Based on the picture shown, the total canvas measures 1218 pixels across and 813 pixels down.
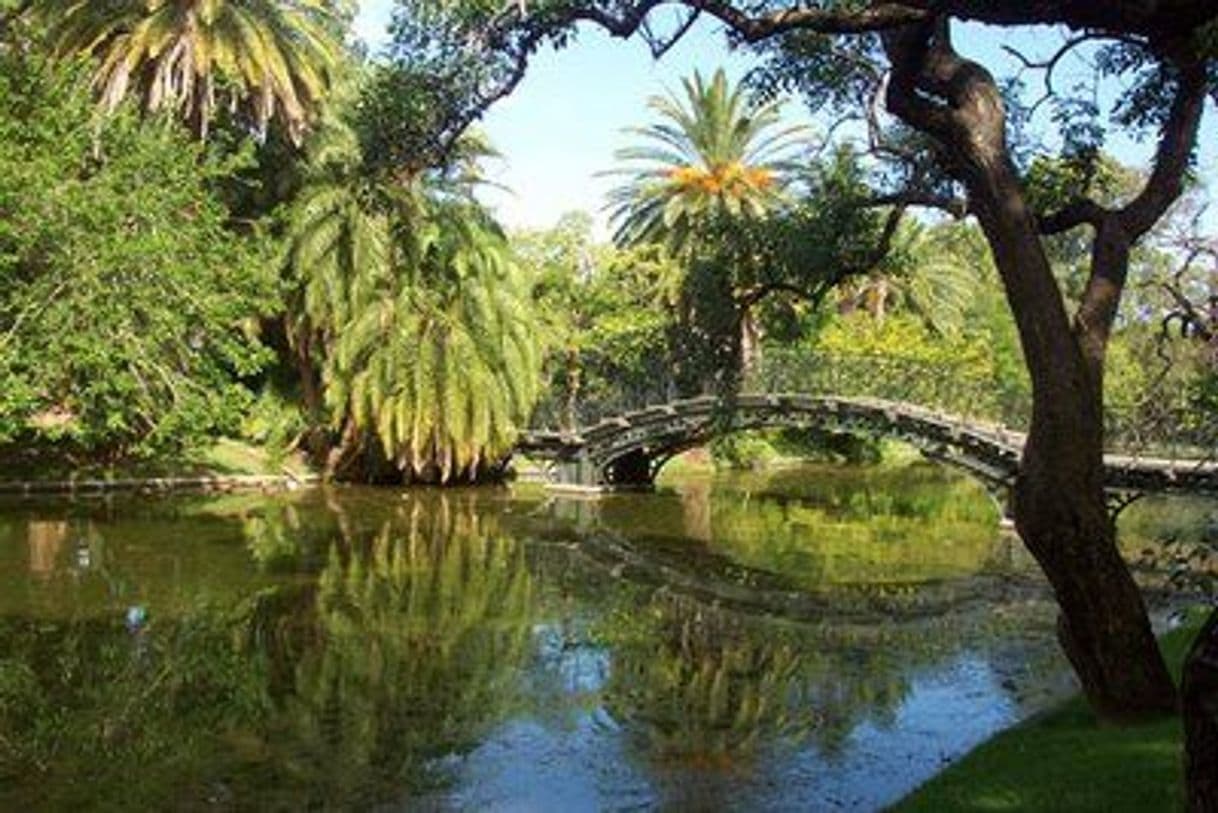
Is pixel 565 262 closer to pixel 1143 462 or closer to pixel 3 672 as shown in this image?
pixel 1143 462

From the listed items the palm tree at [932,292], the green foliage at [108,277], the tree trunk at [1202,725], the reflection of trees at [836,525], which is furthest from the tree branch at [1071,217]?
the palm tree at [932,292]

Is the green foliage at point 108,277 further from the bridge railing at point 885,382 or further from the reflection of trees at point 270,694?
the bridge railing at point 885,382

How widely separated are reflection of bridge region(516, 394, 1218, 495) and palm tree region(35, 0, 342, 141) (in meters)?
12.4

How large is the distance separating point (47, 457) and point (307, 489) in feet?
22.8

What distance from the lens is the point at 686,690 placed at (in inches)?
610

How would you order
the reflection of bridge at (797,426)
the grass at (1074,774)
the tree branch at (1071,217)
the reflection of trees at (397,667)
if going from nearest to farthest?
the grass at (1074,774), the tree branch at (1071,217), the reflection of trees at (397,667), the reflection of bridge at (797,426)

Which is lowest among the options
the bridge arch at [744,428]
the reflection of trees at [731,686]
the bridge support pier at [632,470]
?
the reflection of trees at [731,686]

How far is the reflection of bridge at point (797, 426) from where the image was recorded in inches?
1036

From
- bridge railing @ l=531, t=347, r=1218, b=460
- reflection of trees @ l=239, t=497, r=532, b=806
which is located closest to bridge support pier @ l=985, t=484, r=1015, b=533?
bridge railing @ l=531, t=347, r=1218, b=460

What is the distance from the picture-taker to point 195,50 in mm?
32938

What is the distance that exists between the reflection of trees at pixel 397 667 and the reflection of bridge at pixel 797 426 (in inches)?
225

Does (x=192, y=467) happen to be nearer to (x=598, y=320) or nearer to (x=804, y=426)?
(x=598, y=320)

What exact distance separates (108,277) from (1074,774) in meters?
21.8

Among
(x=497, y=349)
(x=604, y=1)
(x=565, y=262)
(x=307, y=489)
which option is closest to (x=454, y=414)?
(x=497, y=349)
